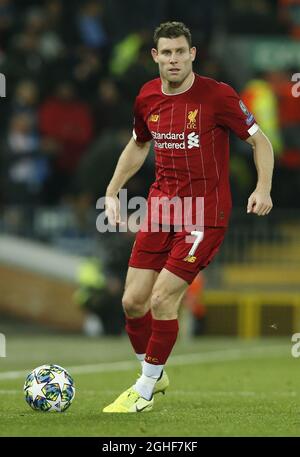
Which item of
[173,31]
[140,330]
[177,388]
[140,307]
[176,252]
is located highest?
[173,31]

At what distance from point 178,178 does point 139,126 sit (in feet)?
1.87

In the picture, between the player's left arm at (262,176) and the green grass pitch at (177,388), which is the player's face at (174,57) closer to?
the player's left arm at (262,176)

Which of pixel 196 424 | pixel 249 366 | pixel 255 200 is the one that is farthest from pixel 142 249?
pixel 249 366

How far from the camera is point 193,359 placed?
1330 centimetres

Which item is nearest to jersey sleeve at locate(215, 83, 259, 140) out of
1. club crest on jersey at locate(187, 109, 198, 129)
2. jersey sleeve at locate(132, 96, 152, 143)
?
club crest on jersey at locate(187, 109, 198, 129)

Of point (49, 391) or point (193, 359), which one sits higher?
point (49, 391)

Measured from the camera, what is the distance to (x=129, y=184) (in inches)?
639

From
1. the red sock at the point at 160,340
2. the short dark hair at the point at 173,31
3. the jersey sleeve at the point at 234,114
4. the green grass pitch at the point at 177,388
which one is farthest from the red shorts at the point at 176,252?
the short dark hair at the point at 173,31

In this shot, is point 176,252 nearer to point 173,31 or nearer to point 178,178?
point 178,178

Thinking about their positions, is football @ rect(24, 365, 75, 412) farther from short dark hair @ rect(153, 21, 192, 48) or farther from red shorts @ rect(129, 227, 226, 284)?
short dark hair @ rect(153, 21, 192, 48)

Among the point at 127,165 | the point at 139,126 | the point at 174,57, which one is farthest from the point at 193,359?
the point at 174,57

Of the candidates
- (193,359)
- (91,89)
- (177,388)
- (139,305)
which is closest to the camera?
(139,305)

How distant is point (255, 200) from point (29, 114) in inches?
379

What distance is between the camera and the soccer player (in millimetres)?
7965
